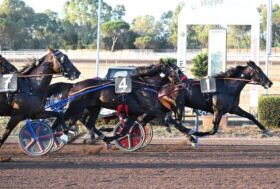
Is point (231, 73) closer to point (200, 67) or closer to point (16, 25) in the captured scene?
point (200, 67)

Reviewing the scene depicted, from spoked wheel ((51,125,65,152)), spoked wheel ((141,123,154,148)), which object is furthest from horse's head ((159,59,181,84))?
spoked wheel ((51,125,65,152))

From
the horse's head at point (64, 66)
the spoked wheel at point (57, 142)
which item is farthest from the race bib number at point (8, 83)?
the spoked wheel at point (57, 142)

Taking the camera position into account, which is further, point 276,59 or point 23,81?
point 276,59

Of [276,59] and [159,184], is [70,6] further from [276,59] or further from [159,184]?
[159,184]

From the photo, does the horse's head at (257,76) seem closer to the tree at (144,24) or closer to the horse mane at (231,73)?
the horse mane at (231,73)

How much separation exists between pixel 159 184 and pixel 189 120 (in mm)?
11977

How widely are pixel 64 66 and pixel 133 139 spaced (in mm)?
2230

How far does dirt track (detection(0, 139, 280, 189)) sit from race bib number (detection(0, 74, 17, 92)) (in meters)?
1.20

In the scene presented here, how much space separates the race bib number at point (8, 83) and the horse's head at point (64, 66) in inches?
30.0

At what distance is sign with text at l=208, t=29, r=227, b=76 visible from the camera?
2106cm

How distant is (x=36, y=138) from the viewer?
12.3 metres

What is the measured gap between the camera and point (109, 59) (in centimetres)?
5616

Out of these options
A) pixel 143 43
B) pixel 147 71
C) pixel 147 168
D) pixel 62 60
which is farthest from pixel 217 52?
pixel 143 43

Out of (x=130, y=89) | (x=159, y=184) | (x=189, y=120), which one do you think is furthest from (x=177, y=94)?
(x=189, y=120)
